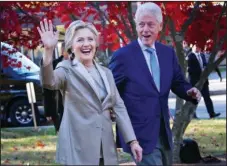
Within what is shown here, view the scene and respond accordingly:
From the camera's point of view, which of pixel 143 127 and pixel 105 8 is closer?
pixel 143 127

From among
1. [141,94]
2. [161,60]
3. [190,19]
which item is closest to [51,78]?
[141,94]

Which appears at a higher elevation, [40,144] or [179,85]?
[179,85]

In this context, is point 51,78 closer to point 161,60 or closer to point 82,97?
point 82,97

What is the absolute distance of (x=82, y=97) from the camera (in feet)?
13.3

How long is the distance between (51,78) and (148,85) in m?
1.10

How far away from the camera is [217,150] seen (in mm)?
10188

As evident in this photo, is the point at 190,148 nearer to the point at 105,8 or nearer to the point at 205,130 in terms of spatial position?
the point at 105,8

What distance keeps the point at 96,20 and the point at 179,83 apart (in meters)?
3.94

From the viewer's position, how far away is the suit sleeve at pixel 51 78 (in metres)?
3.90

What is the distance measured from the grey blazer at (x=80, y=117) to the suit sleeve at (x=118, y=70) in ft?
2.41

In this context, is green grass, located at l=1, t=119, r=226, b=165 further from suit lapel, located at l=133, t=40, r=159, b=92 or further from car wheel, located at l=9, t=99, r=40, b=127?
suit lapel, located at l=133, t=40, r=159, b=92

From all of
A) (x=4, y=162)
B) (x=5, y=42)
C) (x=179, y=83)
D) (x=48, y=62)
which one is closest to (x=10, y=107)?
(x=4, y=162)

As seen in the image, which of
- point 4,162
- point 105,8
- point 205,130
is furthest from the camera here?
point 205,130

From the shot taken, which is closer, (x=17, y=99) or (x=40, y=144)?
(x=40, y=144)
